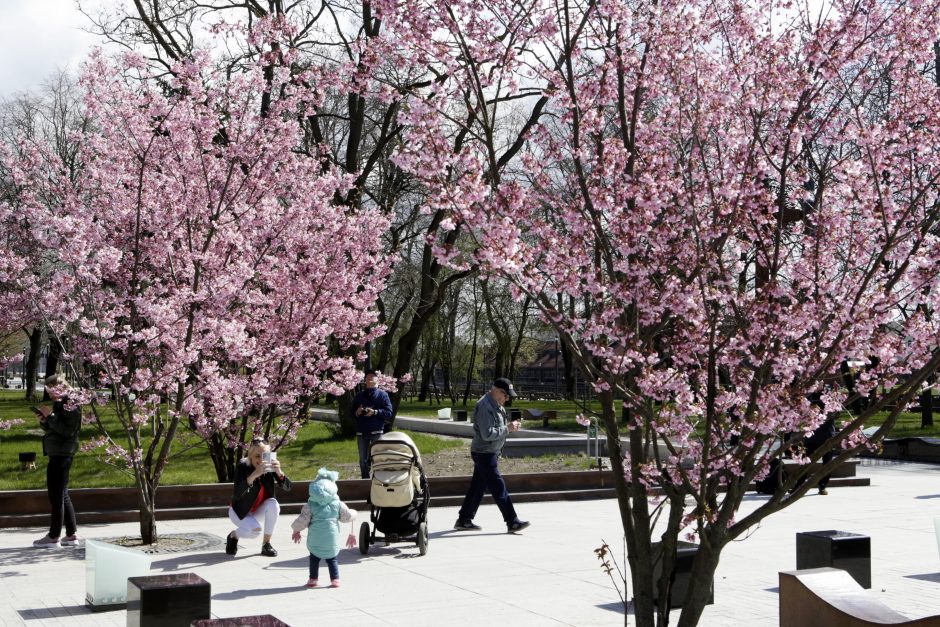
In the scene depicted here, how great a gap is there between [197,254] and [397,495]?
3.60 metres

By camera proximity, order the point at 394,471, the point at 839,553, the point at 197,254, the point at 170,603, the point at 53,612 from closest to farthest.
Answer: the point at 170,603 → the point at 53,612 → the point at 839,553 → the point at 394,471 → the point at 197,254

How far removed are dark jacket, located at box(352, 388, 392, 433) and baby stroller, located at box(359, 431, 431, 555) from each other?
14.5 feet

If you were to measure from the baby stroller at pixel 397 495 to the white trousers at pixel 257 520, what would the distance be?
3.08 feet

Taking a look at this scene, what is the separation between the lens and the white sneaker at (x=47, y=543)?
1135cm

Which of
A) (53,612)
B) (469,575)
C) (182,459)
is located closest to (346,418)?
(182,459)

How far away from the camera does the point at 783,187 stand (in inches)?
222

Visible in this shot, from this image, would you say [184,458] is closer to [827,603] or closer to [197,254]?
[197,254]

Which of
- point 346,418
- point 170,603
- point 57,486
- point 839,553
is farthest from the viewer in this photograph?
point 346,418

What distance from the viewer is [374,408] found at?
15734mm

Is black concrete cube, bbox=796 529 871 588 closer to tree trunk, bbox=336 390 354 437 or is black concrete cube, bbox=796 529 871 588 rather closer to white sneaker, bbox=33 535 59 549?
white sneaker, bbox=33 535 59 549

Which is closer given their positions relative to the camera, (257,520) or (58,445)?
(257,520)

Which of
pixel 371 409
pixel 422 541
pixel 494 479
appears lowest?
pixel 422 541

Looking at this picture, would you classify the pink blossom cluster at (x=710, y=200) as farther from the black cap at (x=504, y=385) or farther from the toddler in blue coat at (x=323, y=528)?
the black cap at (x=504, y=385)

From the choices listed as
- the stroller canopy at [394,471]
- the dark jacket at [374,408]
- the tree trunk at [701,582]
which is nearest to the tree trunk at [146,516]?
the stroller canopy at [394,471]
